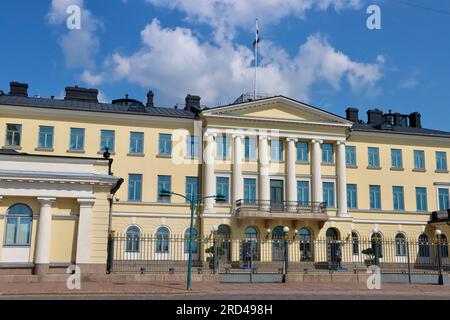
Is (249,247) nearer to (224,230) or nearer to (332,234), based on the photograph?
(224,230)

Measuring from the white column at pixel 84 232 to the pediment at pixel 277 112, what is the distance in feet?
65.4

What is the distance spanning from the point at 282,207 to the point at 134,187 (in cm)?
1271

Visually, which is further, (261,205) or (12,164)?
(261,205)

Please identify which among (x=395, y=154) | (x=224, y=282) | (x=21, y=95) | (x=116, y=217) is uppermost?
(x=21, y=95)

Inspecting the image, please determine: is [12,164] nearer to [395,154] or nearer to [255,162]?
[255,162]

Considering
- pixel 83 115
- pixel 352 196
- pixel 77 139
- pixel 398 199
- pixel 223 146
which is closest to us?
pixel 77 139

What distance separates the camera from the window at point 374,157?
154ft

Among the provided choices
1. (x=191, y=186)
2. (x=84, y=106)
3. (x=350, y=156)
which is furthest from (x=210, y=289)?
(x=350, y=156)

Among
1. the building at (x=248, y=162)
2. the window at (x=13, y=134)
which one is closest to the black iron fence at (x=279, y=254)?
the building at (x=248, y=162)

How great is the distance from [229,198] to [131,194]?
327 inches

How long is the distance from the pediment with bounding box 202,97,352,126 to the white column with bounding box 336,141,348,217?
2.48 m

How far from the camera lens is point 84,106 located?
4309 cm

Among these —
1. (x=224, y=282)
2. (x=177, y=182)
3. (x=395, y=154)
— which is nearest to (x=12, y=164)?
(x=224, y=282)

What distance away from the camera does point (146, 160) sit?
42094mm
